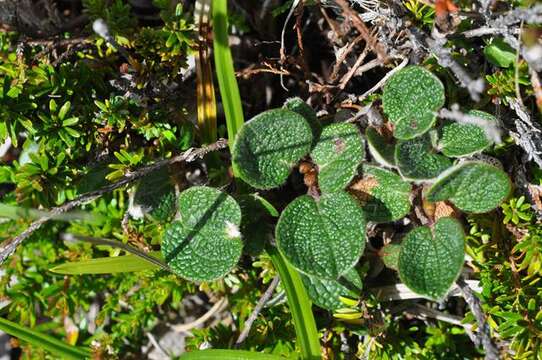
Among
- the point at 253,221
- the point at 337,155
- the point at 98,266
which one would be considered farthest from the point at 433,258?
the point at 98,266

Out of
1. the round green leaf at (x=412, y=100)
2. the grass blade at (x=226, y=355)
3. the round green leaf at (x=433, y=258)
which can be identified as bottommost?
the grass blade at (x=226, y=355)

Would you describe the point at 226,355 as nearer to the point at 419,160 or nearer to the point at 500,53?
the point at 419,160

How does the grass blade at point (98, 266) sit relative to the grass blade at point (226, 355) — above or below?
above

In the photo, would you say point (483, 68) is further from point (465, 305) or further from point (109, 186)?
point (109, 186)

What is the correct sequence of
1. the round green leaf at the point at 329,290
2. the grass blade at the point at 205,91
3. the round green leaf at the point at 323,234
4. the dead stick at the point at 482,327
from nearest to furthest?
the dead stick at the point at 482,327, the round green leaf at the point at 323,234, the round green leaf at the point at 329,290, the grass blade at the point at 205,91

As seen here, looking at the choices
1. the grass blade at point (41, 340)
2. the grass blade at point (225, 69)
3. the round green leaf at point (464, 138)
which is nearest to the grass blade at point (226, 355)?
the grass blade at point (41, 340)

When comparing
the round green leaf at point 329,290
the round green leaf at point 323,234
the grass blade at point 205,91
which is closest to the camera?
the round green leaf at point 323,234

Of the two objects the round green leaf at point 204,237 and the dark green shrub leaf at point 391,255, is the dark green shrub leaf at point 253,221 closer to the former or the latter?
the round green leaf at point 204,237

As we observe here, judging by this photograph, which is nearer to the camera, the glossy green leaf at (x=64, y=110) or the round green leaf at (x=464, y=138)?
the round green leaf at (x=464, y=138)
